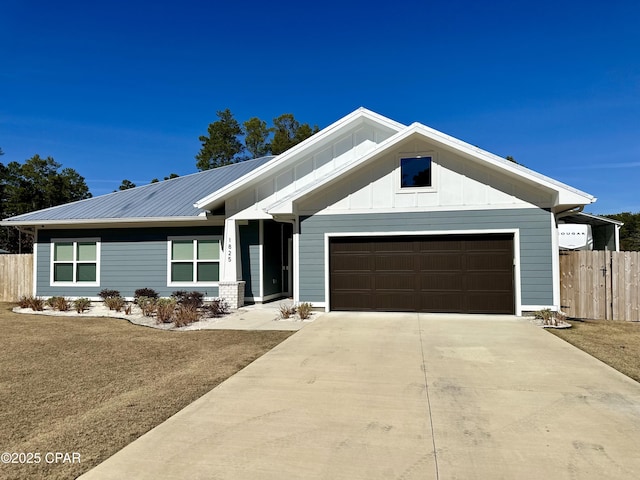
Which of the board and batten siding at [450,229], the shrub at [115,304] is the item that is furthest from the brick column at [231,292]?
the shrub at [115,304]

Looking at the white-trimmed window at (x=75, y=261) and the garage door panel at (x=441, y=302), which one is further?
the white-trimmed window at (x=75, y=261)

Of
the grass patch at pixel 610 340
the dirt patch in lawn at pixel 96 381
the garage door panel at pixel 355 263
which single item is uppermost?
the garage door panel at pixel 355 263

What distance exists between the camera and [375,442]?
3.90m

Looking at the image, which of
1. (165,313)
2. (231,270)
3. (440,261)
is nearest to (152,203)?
(231,270)

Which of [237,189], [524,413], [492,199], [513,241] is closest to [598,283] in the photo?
[513,241]

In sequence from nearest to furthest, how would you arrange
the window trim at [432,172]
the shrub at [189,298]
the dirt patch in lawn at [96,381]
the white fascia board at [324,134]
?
1. the dirt patch in lawn at [96,381]
2. the window trim at [432,172]
3. the shrub at [189,298]
4. the white fascia board at [324,134]

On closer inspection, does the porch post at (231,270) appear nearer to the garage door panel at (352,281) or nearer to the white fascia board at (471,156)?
the white fascia board at (471,156)

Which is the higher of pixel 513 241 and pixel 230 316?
pixel 513 241

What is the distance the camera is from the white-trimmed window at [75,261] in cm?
1550

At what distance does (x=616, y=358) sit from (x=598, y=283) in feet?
15.3

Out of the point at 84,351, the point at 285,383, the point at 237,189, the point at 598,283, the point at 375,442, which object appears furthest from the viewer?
the point at 237,189

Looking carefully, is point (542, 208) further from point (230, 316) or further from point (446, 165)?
point (230, 316)

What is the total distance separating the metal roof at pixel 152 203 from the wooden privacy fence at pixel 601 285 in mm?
11517

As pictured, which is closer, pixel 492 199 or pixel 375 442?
pixel 375 442
